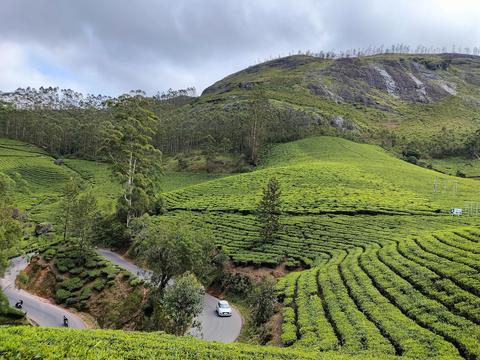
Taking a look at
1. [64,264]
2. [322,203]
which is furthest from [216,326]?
[322,203]

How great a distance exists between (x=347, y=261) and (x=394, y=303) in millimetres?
9254

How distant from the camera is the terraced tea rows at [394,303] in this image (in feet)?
59.1

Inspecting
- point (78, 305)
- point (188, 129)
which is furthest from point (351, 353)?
point (188, 129)

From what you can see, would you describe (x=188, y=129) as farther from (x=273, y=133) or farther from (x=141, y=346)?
(x=141, y=346)

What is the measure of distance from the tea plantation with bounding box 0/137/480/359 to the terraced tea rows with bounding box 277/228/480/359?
76mm

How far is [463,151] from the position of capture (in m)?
116

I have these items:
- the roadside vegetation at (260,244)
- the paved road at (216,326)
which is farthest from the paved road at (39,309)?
the paved road at (216,326)

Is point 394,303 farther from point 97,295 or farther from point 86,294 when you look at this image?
point 86,294

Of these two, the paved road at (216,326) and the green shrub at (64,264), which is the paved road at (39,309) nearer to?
the green shrub at (64,264)

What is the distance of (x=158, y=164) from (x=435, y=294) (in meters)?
49.2

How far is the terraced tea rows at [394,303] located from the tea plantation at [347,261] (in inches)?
3.0

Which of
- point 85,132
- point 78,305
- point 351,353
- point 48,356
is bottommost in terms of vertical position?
point 78,305

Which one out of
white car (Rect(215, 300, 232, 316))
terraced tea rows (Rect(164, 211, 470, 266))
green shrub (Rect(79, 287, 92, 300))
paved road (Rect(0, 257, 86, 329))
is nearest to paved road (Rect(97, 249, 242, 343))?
white car (Rect(215, 300, 232, 316))

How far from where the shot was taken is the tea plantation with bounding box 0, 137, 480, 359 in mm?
16281
